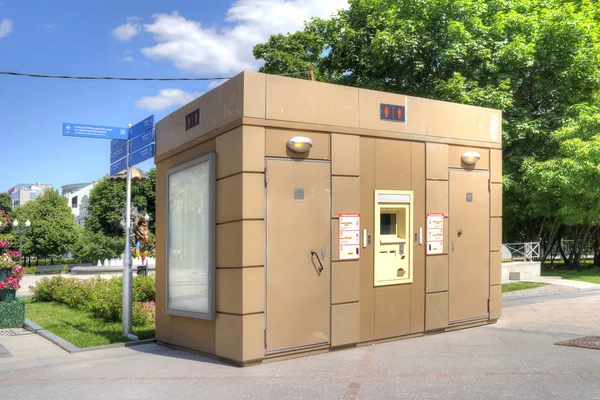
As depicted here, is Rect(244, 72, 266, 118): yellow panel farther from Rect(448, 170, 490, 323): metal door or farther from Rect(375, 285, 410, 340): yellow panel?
Rect(448, 170, 490, 323): metal door

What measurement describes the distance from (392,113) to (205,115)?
2812mm

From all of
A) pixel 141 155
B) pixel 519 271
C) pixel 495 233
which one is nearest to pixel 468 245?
pixel 495 233

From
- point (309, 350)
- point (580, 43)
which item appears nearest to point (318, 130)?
point (309, 350)

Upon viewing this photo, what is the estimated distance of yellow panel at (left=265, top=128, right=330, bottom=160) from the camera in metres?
7.15

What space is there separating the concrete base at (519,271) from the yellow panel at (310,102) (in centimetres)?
1279

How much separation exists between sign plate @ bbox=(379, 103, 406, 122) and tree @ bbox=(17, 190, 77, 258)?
52660mm

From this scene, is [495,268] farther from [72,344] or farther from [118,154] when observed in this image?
[72,344]

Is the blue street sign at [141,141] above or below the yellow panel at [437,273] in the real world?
above

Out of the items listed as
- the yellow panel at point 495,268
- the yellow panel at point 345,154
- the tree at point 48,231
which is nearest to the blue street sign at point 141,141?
the yellow panel at point 345,154

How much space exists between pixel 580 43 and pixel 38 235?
166ft

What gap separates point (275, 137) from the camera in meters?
7.19

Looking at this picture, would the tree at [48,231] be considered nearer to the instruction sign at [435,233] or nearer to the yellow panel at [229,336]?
the yellow panel at [229,336]

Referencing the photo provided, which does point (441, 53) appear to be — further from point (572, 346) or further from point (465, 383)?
point (465, 383)

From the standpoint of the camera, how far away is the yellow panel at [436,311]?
8609mm
